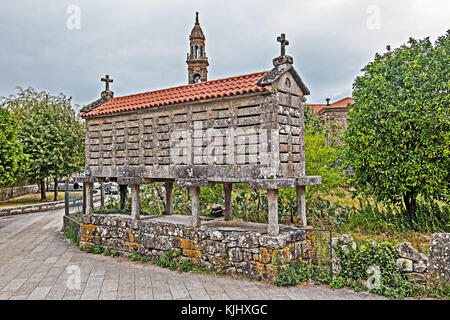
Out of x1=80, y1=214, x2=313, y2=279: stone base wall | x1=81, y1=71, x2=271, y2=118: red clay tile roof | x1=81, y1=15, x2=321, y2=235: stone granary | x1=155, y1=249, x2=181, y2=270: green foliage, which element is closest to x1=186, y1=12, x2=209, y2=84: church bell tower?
x1=81, y1=71, x2=271, y2=118: red clay tile roof

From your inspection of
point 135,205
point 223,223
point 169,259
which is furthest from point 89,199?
point 223,223

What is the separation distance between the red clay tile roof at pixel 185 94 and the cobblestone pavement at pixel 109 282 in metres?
4.43

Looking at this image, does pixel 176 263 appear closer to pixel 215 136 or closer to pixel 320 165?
pixel 215 136

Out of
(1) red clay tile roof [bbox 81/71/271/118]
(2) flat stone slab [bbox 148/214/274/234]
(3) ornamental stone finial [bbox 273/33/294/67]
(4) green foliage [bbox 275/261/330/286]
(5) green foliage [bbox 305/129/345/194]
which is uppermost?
(3) ornamental stone finial [bbox 273/33/294/67]

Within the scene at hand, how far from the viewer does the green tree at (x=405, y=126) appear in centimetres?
1112

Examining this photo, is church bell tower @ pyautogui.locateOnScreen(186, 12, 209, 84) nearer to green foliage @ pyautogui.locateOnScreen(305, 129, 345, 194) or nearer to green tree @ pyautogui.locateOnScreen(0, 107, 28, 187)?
green tree @ pyautogui.locateOnScreen(0, 107, 28, 187)

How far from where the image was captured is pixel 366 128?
12281 millimetres

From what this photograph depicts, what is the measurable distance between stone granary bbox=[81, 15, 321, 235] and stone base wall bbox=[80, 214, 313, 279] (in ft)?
1.46

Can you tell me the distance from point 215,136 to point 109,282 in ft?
14.0

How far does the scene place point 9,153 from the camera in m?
19.6

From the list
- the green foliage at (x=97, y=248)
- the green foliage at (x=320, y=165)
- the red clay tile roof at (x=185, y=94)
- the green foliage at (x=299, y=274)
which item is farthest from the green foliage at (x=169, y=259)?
the green foliage at (x=320, y=165)

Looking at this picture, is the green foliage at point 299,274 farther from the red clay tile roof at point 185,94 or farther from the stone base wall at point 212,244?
the red clay tile roof at point 185,94

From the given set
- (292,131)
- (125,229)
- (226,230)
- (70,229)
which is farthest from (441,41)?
(70,229)

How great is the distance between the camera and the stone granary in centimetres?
796
